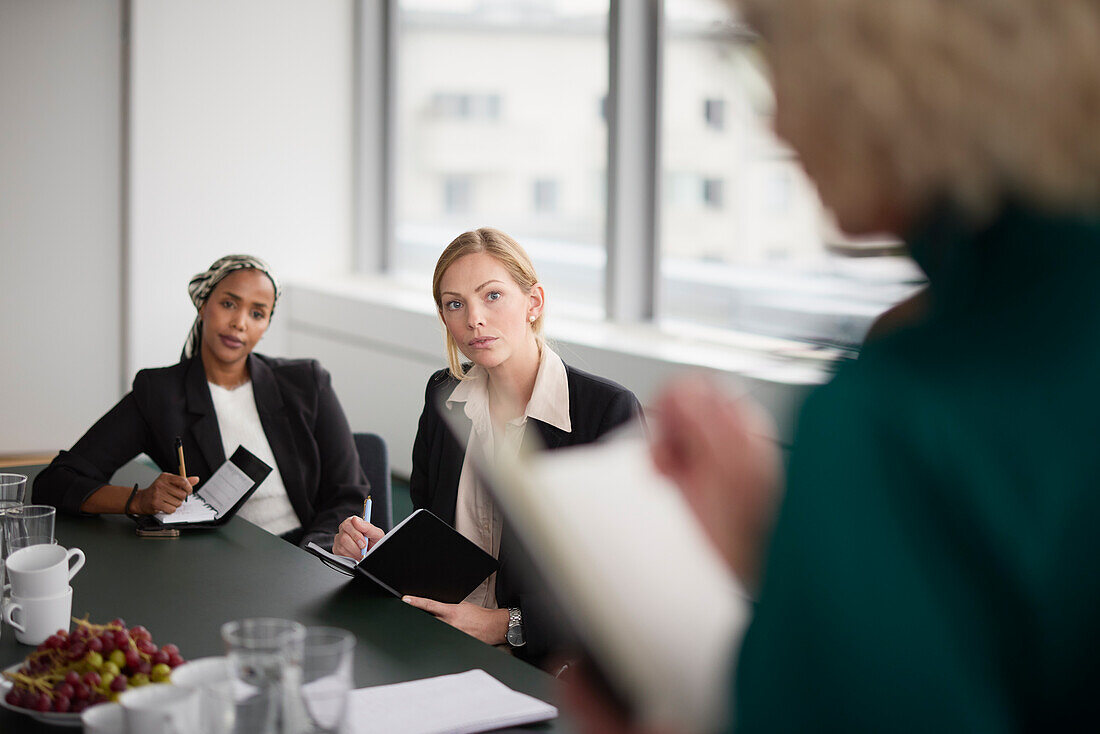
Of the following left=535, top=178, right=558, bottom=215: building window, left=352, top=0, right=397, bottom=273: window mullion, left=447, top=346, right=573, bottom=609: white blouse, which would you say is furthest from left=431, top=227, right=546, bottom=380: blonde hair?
left=352, top=0, right=397, bottom=273: window mullion

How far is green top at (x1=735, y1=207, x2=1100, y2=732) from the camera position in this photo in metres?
0.45

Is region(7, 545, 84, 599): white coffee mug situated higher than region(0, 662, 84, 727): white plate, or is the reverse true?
region(7, 545, 84, 599): white coffee mug

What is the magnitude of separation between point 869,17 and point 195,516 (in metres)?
2.30

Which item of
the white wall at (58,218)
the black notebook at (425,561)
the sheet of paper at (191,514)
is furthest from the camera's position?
the white wall at (58,218)

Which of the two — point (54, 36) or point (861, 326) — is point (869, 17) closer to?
point (861, 326)

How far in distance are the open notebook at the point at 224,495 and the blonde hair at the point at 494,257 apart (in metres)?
0.55

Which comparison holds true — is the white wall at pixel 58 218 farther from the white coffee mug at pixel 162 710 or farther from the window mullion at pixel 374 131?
the white coffee mug at pixel 162 710

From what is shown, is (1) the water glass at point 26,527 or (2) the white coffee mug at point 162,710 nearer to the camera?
(2) the white coffee mug at point 162,710

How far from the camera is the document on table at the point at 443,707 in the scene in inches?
58.2

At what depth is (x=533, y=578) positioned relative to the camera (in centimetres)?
63

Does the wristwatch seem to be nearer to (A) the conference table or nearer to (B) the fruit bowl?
(A) the conference table


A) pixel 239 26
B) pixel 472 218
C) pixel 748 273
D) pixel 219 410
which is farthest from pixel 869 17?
pixel 239 26

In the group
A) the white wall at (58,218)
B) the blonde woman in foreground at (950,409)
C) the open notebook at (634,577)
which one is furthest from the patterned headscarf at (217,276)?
the white wall at (58,218)

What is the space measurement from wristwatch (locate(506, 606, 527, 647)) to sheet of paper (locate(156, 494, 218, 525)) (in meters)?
0.72
